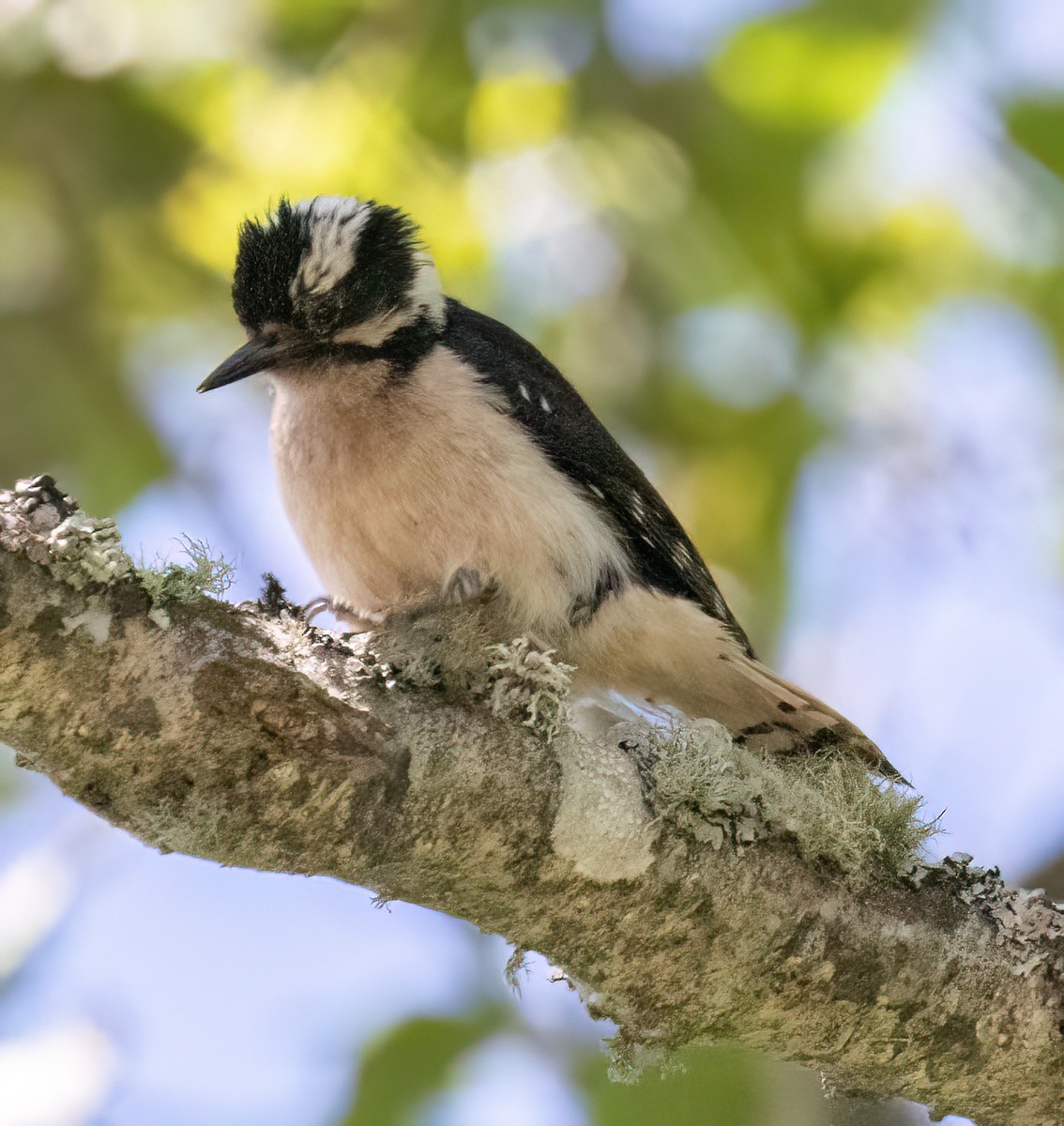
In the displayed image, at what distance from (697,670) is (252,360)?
1723 millimetres

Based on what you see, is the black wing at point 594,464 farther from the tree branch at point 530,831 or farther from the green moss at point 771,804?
the tree branch at point 530,831

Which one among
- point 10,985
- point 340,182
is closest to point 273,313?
point 340,182

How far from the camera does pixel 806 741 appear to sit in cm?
417

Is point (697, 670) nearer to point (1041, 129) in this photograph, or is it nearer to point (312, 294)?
point (312, 294)

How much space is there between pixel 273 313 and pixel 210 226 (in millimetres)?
1680

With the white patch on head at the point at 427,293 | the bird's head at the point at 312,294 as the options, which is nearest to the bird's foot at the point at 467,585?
the bird's head at the point at 312,294

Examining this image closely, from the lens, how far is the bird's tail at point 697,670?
164 inches

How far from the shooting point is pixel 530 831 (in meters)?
2.80

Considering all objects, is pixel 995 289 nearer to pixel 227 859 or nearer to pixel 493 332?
pixel 493 332

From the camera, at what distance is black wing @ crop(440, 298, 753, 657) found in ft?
14.4

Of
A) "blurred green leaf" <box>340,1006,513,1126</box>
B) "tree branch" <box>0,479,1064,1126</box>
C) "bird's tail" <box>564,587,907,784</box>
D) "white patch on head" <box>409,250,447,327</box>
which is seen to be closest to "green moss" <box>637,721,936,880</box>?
"tree branch" <box>0,479,1064,1126</box>

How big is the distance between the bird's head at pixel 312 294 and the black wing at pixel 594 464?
241 mm

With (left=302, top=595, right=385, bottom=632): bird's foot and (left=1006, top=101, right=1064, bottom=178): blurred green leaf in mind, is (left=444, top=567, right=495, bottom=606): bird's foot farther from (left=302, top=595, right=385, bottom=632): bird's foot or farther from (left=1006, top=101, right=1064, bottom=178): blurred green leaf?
(left=1006, top=101, right=1064, bottom=178): blurred green leaf

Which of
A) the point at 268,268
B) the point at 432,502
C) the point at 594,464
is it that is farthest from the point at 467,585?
the point at 268,268
